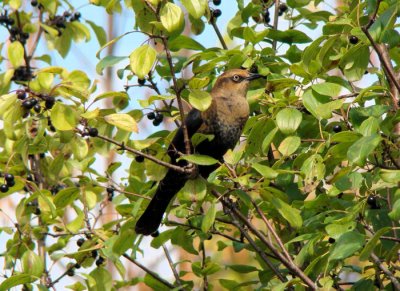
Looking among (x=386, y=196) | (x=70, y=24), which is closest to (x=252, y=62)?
(x=386, y=196)

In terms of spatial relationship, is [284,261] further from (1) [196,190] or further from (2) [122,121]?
(2) [122,121]

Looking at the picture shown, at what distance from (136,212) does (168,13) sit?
919 millimetres

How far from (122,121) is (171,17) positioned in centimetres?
47

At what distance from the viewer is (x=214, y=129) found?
4254 mm

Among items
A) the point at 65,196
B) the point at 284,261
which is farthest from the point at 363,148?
the point at 65,196

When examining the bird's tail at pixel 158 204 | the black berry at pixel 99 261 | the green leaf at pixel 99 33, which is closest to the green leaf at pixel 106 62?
the bird's tail at pixel 158 204

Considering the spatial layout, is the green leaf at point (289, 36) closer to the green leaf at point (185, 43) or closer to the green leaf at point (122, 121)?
the green leaf at point (185, 43)

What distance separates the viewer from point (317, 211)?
3633mm

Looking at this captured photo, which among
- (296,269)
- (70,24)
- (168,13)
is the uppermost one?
(168,13)

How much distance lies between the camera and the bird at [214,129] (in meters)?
3.95

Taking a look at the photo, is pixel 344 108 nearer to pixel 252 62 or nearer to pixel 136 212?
pixel 252 62

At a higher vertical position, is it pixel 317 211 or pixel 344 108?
pixel 344 108

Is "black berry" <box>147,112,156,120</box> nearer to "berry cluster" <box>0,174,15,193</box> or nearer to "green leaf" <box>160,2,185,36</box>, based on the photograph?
"berry cluster" <box>0,174,15,193</box>

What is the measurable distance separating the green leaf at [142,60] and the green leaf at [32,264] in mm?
1281
